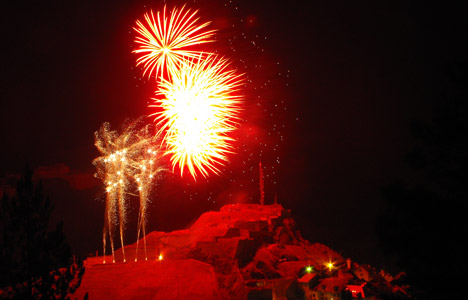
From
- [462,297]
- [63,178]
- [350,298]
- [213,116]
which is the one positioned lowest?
[350,298]

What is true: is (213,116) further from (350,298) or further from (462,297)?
(462,297)

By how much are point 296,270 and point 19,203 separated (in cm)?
2692

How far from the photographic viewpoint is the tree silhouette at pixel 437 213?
31.3 feet

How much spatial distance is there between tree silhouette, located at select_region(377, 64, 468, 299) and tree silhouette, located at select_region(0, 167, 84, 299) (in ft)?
33.2

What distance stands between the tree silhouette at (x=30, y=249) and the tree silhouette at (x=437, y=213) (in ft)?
33.2

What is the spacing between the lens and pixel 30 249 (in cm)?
1152

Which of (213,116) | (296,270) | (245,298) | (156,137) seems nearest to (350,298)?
(296,270)

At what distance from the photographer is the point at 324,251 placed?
41969mm

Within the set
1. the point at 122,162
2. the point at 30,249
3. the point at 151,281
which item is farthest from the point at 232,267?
the point at 30,249

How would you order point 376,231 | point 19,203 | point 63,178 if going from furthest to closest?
point 63,178 → point 19,203 → point 376,231

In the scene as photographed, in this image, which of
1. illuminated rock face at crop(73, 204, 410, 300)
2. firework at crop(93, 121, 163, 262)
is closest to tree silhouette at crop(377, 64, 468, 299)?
illuminated rock face at crop(73, 204, 410, 300)

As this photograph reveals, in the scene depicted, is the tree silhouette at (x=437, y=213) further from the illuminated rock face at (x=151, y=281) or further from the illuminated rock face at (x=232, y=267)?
the illuminated rock face at (x=151, y=281)

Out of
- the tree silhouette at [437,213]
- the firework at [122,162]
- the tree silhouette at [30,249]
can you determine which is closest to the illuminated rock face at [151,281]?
the firework at [122,162]

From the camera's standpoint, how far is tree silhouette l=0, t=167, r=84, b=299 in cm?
1116
